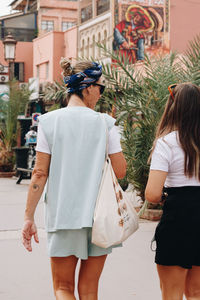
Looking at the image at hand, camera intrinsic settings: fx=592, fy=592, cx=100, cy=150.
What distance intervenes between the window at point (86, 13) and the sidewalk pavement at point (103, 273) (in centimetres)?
3187

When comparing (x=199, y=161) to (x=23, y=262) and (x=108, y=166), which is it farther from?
(x=23, y=262)

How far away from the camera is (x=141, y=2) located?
35.1 m

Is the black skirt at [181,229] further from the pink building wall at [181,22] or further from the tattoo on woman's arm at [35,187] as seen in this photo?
the pink building wall at [181,22]

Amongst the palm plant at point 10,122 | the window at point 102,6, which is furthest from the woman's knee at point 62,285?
the window at point 102,6

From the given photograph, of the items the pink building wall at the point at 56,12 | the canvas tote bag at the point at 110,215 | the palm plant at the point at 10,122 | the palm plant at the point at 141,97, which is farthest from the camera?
the pink building wall at the point at 56,12

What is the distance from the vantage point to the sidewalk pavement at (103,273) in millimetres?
4809

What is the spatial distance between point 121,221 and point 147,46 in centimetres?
3324

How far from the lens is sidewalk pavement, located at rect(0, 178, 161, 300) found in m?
4.81

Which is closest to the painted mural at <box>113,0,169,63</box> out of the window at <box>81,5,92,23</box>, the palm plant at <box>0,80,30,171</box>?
the window at <box>81,5,92,23</box>

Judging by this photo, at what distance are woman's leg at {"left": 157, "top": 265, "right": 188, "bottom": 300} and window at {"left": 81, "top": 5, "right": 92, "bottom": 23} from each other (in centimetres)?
3613

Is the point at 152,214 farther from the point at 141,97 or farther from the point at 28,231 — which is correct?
the point at 28,231

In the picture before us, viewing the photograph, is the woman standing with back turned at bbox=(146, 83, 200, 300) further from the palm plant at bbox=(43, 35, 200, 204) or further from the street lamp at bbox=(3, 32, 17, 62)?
the street lamp at bbox=(3, 32, 17, 62)

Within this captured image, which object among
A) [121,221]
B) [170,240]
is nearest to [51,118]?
[121,221]

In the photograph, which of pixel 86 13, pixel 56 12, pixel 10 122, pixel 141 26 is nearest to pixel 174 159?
pixel 10 122
